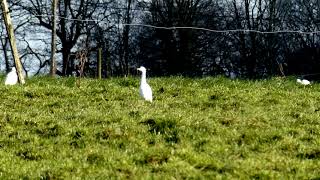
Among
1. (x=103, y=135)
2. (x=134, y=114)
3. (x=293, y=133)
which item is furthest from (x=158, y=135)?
(x=293, y=133)

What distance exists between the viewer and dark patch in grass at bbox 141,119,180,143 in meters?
13.2

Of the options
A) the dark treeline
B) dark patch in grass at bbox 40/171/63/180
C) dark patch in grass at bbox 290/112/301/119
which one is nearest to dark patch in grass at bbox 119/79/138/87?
dark patch in grass at bbox 290/112/301/119

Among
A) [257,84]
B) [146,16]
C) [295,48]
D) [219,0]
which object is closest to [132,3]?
[146,16]

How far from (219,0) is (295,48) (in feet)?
35.2

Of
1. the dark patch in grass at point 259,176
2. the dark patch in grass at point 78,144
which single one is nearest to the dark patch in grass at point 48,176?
the dark patch in grass at point 78,144

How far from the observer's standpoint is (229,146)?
1249 centimetres

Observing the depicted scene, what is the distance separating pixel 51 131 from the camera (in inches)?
559

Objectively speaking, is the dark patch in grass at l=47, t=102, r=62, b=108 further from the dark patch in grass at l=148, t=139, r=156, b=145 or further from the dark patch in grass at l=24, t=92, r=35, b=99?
the dark patch in grass at l=148, t=139, r=156, b=145

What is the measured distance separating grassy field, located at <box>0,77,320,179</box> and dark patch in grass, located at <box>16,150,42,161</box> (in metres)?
0.02

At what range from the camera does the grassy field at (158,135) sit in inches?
438

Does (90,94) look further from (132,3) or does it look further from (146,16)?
(132,3)

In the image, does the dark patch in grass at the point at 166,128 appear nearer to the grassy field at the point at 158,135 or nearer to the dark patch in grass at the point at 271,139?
the grassy field at the point at 158,135

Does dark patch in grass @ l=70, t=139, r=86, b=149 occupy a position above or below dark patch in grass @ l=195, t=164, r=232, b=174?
below

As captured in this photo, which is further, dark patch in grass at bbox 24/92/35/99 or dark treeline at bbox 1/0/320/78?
dark treeline at bbox 1/0/320/78
